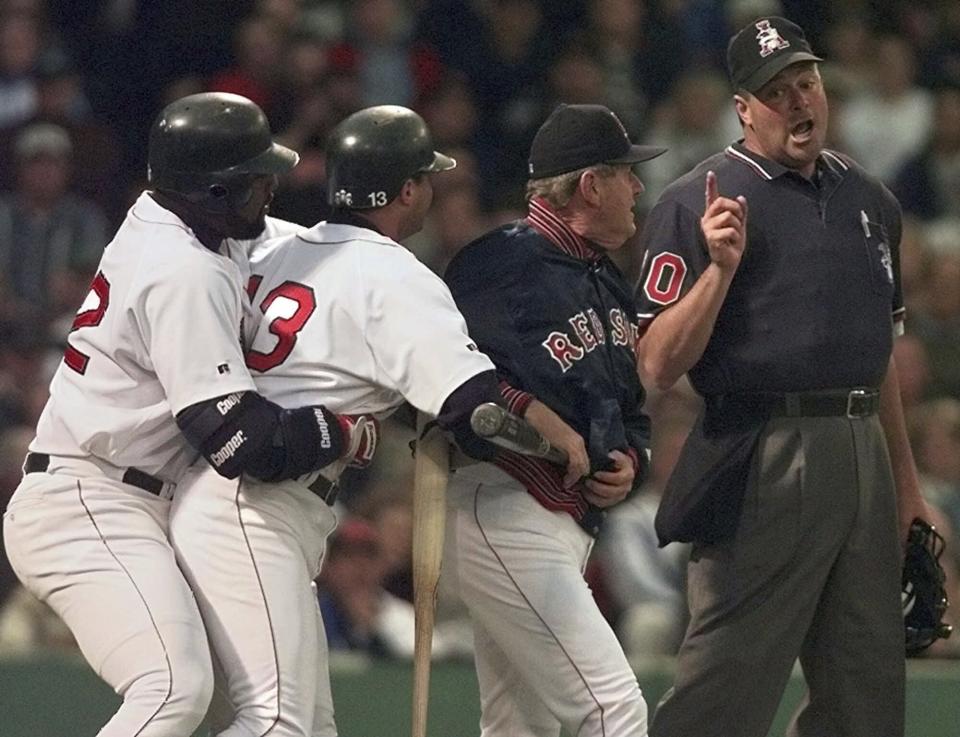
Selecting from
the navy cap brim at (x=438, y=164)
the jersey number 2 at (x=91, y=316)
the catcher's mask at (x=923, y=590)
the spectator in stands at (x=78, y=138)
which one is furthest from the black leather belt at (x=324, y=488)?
the spectator in stands at (x=78, y=138)

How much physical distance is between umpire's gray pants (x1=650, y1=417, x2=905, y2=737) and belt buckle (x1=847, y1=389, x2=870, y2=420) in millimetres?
23

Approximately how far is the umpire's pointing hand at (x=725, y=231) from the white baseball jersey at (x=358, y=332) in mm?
564

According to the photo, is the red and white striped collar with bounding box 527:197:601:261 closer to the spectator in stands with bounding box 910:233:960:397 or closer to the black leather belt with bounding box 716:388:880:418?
the black leather belt with bounding box 716:388:880:418

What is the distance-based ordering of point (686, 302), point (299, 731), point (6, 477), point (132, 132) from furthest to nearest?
point (132, 132) < point (6, 477) < point (686, 302) < point (299, 731)

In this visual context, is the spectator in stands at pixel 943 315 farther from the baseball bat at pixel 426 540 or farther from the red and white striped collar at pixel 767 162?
the baseball bat at pixel 426 540

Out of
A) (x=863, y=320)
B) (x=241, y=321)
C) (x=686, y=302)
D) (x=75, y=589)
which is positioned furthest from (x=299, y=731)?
(x=863, y=320)

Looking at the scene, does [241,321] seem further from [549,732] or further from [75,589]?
[549,732]

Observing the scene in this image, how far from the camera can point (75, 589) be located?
418 cm

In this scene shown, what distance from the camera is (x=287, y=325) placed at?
4305 millimetres

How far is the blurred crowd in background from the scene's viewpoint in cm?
761

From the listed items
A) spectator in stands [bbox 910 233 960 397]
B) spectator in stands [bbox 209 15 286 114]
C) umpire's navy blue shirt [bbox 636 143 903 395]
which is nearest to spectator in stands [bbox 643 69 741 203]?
spectator in stands [bbox 910 233 960 397]

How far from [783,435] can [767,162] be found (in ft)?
2.04

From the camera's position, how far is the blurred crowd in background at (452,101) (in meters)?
7.61

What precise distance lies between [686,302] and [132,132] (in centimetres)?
453
